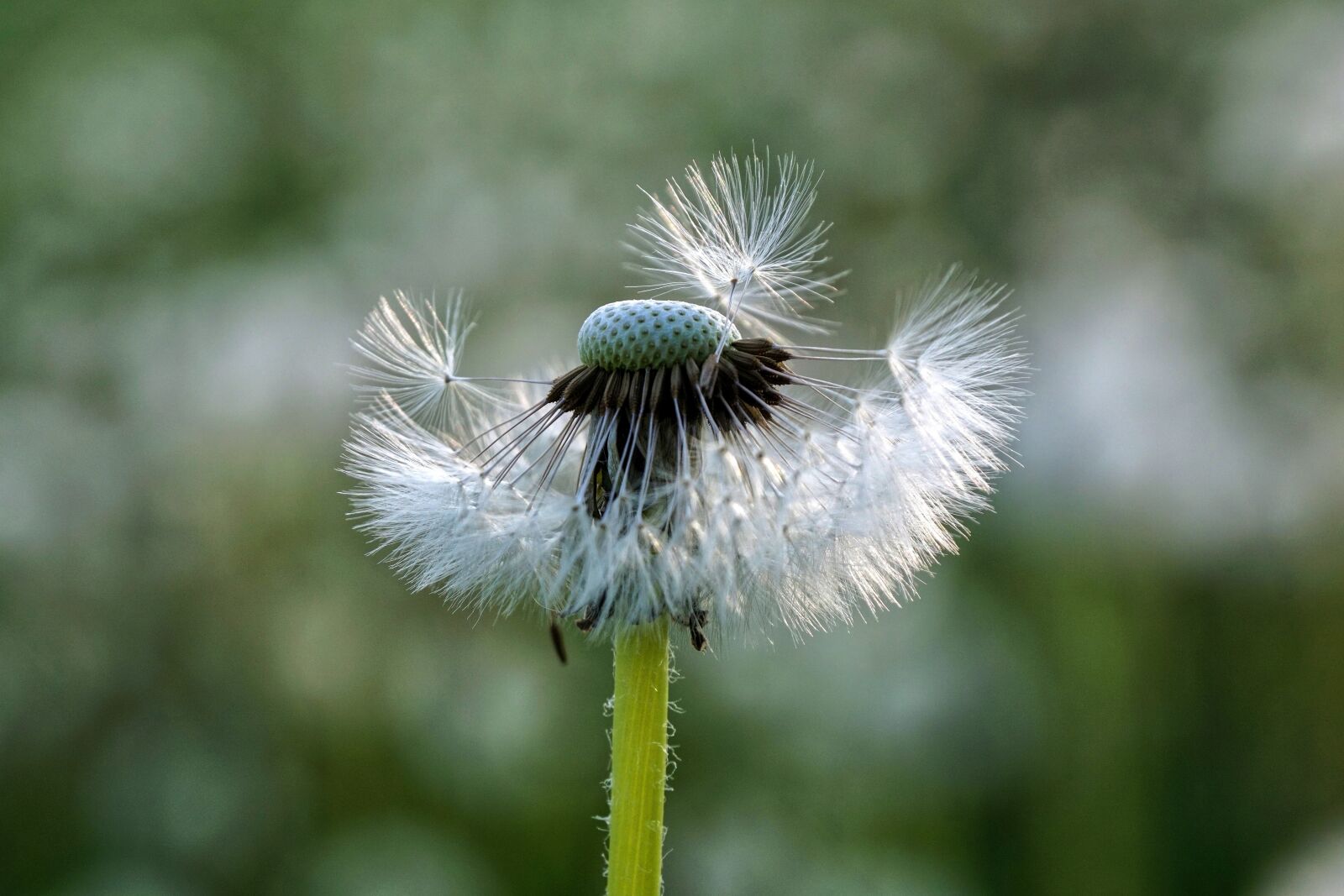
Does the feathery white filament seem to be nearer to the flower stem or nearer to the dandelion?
the dandelion

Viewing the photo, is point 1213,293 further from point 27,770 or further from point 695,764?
point 27,770

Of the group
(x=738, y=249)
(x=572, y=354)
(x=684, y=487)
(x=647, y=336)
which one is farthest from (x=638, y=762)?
(x=572, y=354)

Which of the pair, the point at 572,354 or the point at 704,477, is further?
the point at 572,354

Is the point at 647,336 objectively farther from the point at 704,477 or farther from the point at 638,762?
the point at 638,762

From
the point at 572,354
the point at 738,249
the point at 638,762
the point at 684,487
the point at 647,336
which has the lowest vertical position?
the point at 638,762

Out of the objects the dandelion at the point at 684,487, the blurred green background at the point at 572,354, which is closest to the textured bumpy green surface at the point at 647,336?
the dandelion at the point at 684,487

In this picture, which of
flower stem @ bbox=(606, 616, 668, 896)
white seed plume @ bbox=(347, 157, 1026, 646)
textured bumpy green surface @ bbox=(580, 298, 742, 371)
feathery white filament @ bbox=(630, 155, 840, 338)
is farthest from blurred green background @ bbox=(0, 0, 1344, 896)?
flower stem @ bbox=(606, 616, 668, 896)

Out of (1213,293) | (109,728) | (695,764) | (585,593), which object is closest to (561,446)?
(585,593)
